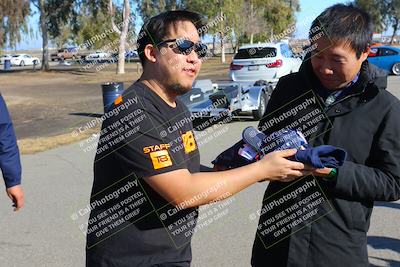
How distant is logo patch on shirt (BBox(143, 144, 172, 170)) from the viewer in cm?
194

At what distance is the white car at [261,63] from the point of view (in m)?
16.7

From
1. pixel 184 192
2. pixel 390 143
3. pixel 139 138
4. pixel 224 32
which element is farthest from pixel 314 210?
pixel 224 32

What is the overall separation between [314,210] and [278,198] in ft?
0.71

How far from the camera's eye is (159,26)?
2.13 meters

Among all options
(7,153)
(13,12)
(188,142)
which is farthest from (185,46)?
(13,12)

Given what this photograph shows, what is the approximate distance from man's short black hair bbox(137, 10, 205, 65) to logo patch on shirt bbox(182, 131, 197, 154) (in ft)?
1.23

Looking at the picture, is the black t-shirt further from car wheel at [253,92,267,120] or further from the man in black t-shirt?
car wheel at [253,92,267,120]

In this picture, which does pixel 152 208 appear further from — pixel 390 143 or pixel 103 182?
pixel 390 143

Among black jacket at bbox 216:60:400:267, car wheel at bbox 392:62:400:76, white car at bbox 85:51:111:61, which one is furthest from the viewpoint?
white car at bbox 85:51:111:61

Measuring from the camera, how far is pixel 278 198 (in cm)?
239

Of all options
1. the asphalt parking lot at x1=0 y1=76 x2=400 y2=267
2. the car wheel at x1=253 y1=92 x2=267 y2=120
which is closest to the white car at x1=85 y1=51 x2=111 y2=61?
the car wheel at x1=253 y1=92 x2=267 y2=120

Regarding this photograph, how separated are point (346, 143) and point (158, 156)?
808 millimetres

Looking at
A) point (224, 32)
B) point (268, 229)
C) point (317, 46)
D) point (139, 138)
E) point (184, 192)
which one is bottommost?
point (224, 32)

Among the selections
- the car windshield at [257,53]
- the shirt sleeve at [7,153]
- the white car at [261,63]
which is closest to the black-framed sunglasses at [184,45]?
the shirt sleeve at [7,153]
